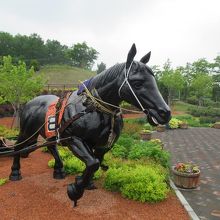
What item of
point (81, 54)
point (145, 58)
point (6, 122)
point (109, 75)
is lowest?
point (6, 122)

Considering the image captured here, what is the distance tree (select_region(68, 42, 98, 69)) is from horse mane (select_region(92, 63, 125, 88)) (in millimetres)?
82157

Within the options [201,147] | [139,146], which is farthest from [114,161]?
[201,147]

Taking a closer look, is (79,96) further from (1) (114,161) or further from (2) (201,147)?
(2) (201,147)

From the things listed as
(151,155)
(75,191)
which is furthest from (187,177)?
(75,191)

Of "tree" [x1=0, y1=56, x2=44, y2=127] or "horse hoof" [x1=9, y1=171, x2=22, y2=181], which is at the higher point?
"tree" [x1=0, y1=56, x2=44, y2=127]

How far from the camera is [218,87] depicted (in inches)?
2149

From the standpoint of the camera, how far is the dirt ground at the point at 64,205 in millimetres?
5184

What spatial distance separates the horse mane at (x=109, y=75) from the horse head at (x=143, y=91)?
6.4 inches

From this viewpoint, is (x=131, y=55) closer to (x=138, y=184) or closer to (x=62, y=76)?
(x=138, y=184)

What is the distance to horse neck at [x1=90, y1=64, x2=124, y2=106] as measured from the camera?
4505mm

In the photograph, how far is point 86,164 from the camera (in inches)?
177

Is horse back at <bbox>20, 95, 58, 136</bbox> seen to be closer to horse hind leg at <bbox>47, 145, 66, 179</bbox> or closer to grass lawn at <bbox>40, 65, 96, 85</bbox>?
horse hind leg at <bbox>47, 145, 66, 179</bbox>

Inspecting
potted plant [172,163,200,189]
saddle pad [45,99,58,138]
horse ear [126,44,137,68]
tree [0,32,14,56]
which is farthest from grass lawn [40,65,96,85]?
horse ear [126,44,137,68]

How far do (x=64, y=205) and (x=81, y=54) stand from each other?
83307 millimetres
